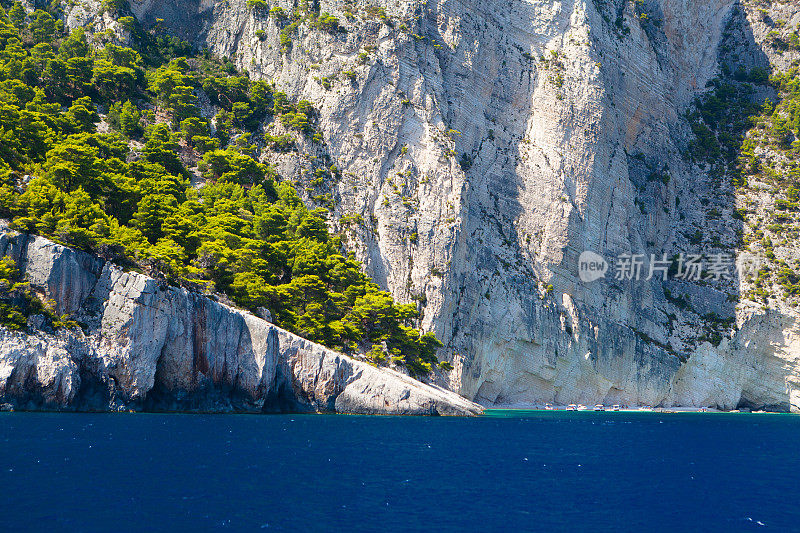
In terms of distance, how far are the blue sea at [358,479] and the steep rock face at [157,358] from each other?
10.1ft

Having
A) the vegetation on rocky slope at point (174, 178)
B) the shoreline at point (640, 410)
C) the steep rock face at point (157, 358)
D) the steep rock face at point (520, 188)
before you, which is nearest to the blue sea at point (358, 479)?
the steep rock face at point (157, 358)

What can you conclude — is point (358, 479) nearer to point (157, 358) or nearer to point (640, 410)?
point (157, 358)

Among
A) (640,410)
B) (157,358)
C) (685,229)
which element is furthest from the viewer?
(685,229)

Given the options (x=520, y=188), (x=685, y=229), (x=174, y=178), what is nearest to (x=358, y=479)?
(x=174, y=178)

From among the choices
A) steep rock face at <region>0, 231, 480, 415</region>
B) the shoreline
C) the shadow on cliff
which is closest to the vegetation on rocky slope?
steep rock face at <region>0, 231, 480, 415</region>

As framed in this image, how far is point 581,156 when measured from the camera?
81562mm

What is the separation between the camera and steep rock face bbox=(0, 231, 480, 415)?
3800 cm

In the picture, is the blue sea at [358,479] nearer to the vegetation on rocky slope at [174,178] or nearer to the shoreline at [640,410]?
the vegetation on rocky slope at [174,178]

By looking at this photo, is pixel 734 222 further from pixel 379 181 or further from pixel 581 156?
pixel 379 181

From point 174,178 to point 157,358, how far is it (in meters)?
22.6

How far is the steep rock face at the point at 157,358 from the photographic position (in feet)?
125

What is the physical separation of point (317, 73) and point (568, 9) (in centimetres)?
3632

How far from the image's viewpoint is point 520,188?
261 ft

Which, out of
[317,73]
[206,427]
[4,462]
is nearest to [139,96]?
[317,73]
